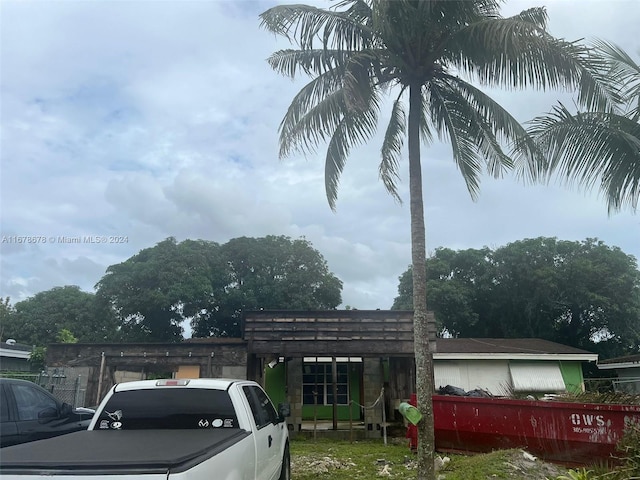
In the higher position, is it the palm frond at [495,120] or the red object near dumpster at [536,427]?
the palm frond at [495,120]

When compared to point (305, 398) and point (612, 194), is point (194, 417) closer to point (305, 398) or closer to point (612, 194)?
point (612, 194)

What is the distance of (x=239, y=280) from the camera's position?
3675 centimetres

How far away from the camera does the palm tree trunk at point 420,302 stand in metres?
8.57

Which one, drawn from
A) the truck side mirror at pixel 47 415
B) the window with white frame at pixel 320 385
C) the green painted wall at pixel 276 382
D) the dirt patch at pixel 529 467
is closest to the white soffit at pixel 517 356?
the window with white frame at pixel 320 385

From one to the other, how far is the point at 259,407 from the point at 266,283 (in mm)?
29029

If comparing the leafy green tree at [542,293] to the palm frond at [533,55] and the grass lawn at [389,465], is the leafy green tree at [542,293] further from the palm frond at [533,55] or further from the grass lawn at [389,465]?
the palm frond at [533,55]

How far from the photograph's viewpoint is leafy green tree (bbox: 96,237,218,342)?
33.1 metres

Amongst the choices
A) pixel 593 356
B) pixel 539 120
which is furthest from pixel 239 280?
pixel 539 120

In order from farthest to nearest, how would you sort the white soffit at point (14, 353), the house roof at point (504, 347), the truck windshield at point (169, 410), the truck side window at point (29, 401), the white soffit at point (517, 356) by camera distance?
the white soffit at point (14, 353) → the house roof at point (504, 347) → the white soffit at point (517, 356) → the truck side window at point (29, 401) → the truck windshield at point (169, 410)

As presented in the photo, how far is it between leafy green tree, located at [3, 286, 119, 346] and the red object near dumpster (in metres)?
29.1

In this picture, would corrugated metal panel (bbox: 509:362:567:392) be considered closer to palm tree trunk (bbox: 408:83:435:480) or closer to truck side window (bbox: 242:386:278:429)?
palm tree trunk (bbox: 408:83:435:480)

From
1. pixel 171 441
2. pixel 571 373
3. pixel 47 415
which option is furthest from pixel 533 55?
pixel 571 373

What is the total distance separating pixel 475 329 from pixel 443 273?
4454 mm

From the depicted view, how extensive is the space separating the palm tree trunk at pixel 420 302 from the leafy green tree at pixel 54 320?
3047 cm
